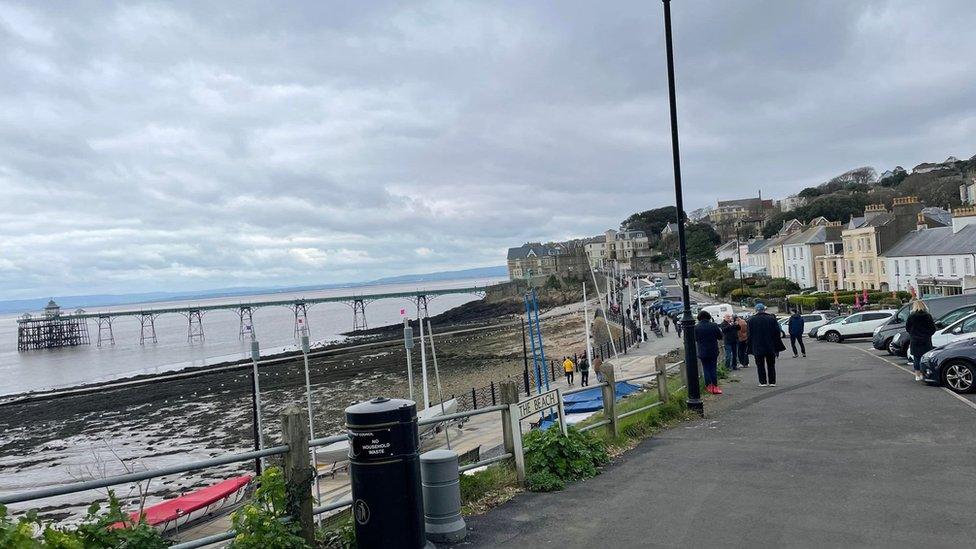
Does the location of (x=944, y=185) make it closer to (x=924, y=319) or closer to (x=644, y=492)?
(x=924, y=319)

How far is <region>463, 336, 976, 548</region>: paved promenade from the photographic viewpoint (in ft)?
20.8

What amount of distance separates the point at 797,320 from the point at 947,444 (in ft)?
49.6

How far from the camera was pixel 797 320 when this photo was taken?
78.2 ft

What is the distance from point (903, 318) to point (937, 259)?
103 ft

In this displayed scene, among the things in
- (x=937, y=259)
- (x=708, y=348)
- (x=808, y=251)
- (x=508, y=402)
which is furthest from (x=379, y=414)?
(x=808, y=251)

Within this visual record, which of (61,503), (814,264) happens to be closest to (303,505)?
(61,503)

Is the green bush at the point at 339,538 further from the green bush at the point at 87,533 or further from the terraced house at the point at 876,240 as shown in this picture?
the terraced house at the point at 876,240

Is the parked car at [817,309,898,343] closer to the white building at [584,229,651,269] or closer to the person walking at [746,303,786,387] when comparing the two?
the person walking at [746,303,786,387]

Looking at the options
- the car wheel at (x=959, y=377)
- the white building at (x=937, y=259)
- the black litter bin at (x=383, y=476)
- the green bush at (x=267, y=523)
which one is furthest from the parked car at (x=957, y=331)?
the white building at (x=937, y=259)

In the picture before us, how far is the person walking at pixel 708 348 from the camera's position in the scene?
47.5 ft

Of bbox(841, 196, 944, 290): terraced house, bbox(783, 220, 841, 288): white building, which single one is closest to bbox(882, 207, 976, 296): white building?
bbox(841, 196, 944, 290): terraced house

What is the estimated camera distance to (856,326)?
32.5 m

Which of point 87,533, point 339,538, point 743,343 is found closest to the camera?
point 87,533

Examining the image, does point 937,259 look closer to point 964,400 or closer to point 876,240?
point 876,240
